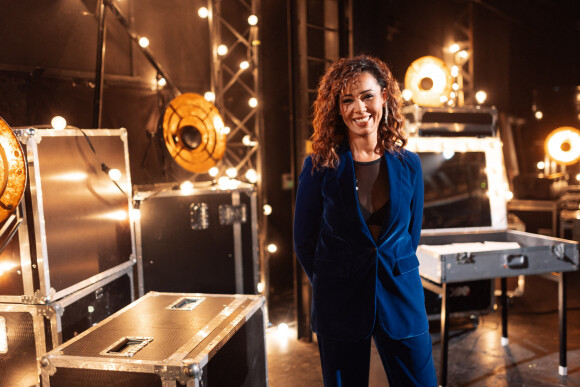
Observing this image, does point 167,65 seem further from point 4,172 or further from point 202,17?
point 4,172

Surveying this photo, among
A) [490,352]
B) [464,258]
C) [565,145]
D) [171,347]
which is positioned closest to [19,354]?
[171,347]

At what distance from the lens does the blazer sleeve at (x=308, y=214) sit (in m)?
2.00

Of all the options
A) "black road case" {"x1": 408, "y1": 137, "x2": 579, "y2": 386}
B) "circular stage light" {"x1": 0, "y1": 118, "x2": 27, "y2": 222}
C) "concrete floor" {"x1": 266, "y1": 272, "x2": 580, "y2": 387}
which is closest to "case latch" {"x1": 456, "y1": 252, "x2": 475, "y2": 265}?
"black road case" {"x1": 408, "y1": 137, "x2": 579, "y2": 386}

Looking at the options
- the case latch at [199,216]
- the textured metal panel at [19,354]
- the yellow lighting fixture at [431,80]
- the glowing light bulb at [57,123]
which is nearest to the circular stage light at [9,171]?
the glowing light bulb at [57,123]

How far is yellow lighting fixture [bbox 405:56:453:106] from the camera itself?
4258 mm

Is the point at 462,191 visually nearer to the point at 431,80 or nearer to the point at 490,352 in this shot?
the point at 431,80

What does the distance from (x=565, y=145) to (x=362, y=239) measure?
15.7 ft

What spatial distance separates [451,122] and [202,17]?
3097mm

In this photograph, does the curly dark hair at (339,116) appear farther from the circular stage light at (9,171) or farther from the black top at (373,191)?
the circular stage light at (9,171)

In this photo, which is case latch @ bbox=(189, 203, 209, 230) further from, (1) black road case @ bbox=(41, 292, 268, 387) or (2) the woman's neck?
(2) the woman's neck

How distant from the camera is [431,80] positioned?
168 inches

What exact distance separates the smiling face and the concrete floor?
225cm

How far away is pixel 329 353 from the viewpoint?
6.23 feet

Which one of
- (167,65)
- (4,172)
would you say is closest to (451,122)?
(167,65)
